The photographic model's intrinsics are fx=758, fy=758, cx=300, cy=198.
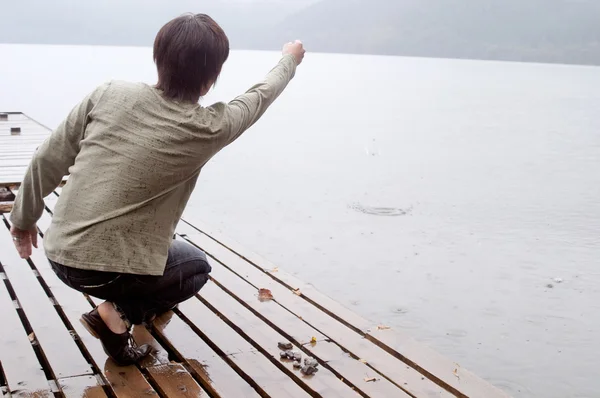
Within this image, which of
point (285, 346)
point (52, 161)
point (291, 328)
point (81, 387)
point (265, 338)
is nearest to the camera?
point (52, 161)

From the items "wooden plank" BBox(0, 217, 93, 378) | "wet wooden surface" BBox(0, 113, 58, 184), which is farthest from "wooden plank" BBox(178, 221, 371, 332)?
"wet wooden surface" BBox(0, 113, 58, 184)

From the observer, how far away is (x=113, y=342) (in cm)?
292

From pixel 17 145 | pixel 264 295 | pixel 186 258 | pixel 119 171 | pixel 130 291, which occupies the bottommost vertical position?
pixel 264 295

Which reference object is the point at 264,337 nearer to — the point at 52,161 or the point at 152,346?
the point at 152,346

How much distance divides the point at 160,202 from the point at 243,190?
31.0 ft

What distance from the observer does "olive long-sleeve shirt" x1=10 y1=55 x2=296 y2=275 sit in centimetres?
256

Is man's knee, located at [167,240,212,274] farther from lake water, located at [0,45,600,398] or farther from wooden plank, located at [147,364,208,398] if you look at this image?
lake water, located at [0,45,600,398]

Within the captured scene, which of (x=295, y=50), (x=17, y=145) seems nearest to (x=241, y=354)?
(x=295, y=50)

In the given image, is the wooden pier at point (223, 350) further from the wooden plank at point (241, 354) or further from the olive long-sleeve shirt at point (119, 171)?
the olive long-sleeve shirt at point (119, 171)

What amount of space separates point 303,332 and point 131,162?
1365 millimetres

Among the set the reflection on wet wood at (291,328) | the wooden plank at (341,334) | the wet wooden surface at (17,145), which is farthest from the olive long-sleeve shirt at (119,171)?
the wet wooden surface at (17,145)

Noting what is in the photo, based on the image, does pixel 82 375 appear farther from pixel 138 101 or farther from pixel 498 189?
pixel 498 189

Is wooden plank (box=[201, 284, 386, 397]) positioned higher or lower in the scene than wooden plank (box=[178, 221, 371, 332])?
lower

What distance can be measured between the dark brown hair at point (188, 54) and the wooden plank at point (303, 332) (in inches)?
50.5
